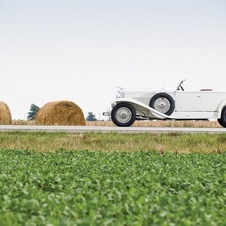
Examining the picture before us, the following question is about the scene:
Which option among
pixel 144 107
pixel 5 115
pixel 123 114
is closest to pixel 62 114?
pixel 5 115

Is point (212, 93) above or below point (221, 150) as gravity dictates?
above

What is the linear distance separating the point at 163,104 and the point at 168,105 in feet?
0.61

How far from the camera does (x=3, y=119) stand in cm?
2666

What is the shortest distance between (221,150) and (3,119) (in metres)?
13.9

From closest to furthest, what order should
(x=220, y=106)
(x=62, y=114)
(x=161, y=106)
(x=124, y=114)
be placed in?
1. (x=124, y=114)
2. (x=161, y=106)
3. (x=220, y=106)
4. (x=62, y=114)

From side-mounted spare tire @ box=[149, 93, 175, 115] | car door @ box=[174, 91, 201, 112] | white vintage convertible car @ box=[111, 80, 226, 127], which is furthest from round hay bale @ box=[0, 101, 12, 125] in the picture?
car door @ box=[174, 91, 201, 112]

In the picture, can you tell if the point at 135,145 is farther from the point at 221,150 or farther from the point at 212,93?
the point at 212,93

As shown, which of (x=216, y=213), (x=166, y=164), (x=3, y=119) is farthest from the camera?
(x=3, y=119)

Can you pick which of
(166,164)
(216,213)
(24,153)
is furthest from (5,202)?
(24,153)

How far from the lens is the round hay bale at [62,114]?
82.4 ft

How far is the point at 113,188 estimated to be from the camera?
24.2ft

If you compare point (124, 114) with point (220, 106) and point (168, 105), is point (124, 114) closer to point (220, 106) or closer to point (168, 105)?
point (168, 105)

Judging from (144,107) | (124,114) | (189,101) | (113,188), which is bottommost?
(113,188)

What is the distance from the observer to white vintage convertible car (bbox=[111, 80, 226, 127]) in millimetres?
21422
